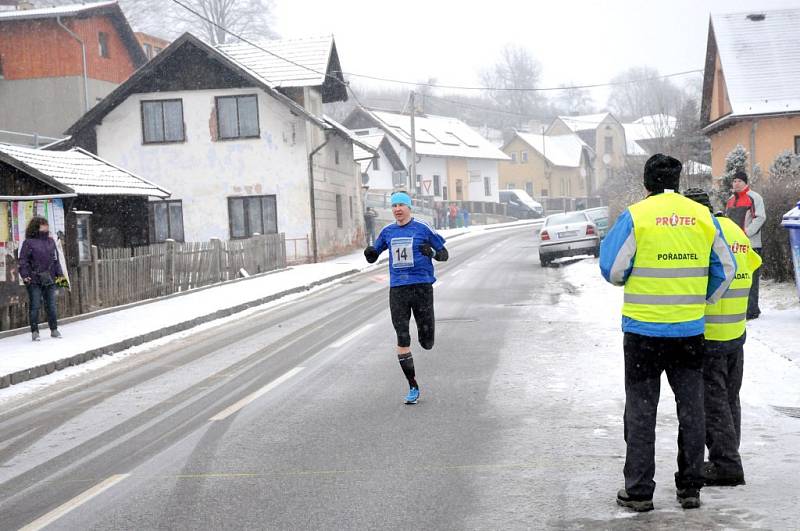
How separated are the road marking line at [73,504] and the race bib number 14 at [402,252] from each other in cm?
320

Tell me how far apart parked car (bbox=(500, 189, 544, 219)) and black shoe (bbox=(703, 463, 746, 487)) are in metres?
68.6

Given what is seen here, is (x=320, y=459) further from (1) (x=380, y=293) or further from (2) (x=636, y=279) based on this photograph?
(1) (x=380, y=293)

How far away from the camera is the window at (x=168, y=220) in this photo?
34.8m

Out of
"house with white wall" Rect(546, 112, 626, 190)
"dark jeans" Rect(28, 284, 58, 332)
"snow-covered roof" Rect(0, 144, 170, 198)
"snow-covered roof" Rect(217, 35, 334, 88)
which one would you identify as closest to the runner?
"dark jeans" Rect(28, 284, 58, 332)

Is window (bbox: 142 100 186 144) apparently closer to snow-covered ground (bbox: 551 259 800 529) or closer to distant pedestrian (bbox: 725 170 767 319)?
snow-covered ground (bbox: 551 259 800 529)

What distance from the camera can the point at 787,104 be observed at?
33.3 m

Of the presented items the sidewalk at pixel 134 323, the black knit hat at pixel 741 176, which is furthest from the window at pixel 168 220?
the black knit hat at pixel 741 176

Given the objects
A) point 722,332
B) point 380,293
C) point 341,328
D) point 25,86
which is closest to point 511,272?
point 380,293

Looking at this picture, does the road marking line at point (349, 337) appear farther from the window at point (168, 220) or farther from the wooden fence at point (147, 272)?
the window at point (168, 220)

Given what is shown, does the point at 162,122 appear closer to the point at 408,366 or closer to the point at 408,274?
the point at 408,274

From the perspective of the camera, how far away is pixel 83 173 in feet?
68.7

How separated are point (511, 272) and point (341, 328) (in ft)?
37.0

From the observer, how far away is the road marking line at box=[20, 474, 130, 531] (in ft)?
17.4

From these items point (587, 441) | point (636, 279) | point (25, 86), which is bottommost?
point (587, 441)
